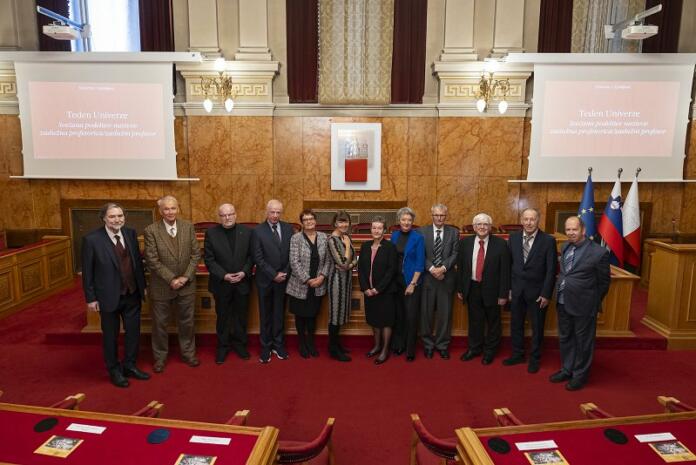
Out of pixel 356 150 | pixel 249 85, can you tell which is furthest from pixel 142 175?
pixel 356 150

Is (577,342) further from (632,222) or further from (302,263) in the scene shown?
(632,222)

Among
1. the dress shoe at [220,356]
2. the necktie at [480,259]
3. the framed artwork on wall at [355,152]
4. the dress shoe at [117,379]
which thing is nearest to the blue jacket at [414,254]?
the necktie at [480,259]

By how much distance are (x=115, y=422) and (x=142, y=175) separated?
670cm

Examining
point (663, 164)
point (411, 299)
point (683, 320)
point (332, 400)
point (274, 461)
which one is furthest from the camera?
point (663, 164)

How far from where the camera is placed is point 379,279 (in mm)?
4402

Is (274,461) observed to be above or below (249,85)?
below

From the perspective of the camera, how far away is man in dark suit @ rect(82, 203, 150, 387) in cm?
390

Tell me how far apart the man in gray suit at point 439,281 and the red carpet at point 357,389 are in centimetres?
22

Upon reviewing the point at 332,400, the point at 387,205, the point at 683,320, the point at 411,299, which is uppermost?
the point at 387,205

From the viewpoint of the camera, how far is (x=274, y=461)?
2.18 m

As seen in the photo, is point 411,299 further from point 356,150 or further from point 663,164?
point 663,164

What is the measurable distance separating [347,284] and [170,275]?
1612 millimetres

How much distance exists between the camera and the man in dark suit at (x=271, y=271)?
4.46 metres

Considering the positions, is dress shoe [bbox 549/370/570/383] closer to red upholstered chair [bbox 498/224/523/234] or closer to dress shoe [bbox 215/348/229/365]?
dress shoe [bbox 215/348/229/365]
